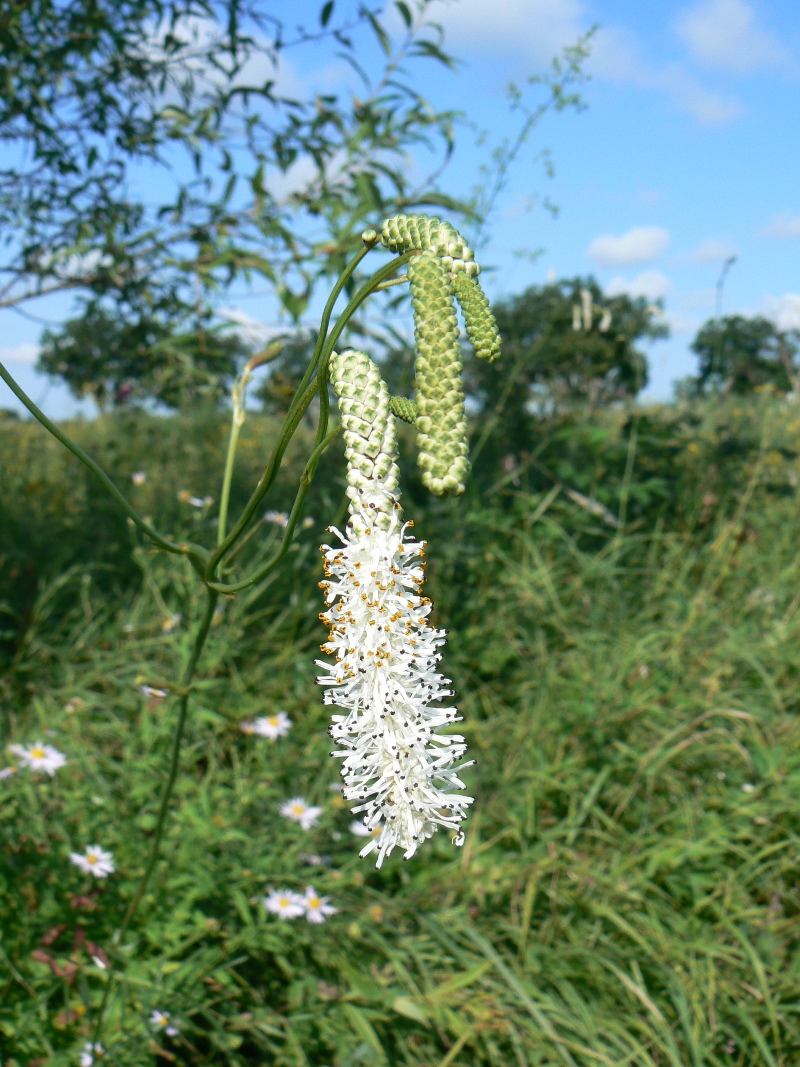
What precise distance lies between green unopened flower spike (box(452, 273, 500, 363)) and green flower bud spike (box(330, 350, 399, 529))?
0.12m

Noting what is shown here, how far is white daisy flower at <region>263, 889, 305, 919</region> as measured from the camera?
7.60 feet

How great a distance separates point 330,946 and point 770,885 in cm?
135

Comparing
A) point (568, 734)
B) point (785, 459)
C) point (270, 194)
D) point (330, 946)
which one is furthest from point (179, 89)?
point (785, 459)

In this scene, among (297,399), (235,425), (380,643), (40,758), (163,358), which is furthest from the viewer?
(163,358)

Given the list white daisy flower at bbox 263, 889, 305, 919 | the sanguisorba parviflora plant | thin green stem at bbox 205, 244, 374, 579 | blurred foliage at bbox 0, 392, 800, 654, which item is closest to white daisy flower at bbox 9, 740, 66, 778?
white daisy flower at bbox 263, 889, 305, 919

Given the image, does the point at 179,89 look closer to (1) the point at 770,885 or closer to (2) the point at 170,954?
(2) the point at 170,954

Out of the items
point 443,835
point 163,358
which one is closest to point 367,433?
point 443,835

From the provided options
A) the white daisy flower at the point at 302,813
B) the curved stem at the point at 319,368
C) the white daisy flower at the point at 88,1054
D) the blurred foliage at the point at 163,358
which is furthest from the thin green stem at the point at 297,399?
the blurred foliage at the point at 163,358

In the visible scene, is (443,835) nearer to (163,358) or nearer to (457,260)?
(163,358)

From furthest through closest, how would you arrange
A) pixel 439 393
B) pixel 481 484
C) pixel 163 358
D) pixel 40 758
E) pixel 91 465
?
1. pixel 481 484
2. pixel 163 358
3. pixel 40 758
4. pixel 91 465
5. pixel 439 393

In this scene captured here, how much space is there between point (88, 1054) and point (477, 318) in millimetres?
1875

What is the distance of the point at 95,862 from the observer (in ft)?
7.61

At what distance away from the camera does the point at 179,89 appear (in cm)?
360

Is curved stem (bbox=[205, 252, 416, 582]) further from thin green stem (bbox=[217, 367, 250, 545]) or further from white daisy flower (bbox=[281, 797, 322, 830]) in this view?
white daisy flower (bbox=[281, 797, 322, 830])
